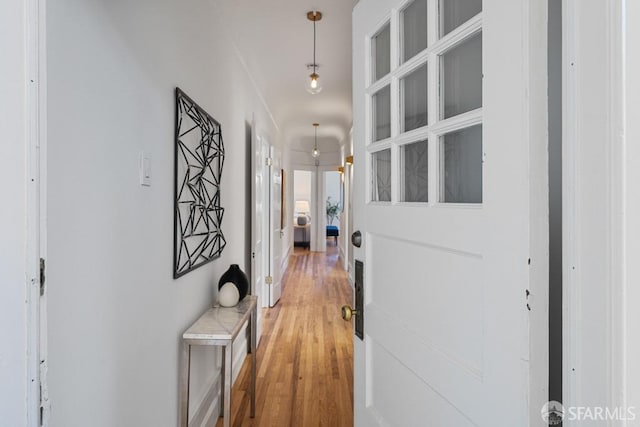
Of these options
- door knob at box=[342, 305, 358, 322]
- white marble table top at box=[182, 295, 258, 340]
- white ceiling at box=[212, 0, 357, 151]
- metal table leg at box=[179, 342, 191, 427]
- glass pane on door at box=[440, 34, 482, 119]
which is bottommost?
metal table leg at box=[179, 342, 191, 427]

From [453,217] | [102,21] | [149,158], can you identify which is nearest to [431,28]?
[453,217]

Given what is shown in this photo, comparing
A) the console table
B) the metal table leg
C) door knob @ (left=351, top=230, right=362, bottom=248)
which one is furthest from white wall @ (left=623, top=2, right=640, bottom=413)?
the metal table leg

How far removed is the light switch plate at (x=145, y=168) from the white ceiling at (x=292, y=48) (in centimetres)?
148

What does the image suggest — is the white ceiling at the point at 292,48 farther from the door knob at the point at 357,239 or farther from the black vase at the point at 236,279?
the door knob at the point at 357,239

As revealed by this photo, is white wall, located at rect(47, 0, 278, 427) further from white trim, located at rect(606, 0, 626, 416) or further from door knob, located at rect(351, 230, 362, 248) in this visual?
white trim, located at rect(606, 0, 626, 416)

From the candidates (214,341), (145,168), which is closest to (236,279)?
(214,341)

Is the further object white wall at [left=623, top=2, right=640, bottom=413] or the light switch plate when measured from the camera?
the light switch plate

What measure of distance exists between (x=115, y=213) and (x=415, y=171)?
929 mm

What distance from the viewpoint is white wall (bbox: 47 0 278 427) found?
3.12ft

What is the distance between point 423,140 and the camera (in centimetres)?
101

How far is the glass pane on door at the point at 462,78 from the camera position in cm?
83

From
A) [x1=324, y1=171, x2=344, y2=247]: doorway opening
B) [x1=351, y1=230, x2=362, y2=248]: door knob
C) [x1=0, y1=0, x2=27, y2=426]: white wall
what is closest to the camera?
[x1=0, y1=0, x2=27, y2=426]: white wall

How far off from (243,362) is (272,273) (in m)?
1.67

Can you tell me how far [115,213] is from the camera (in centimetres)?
120
